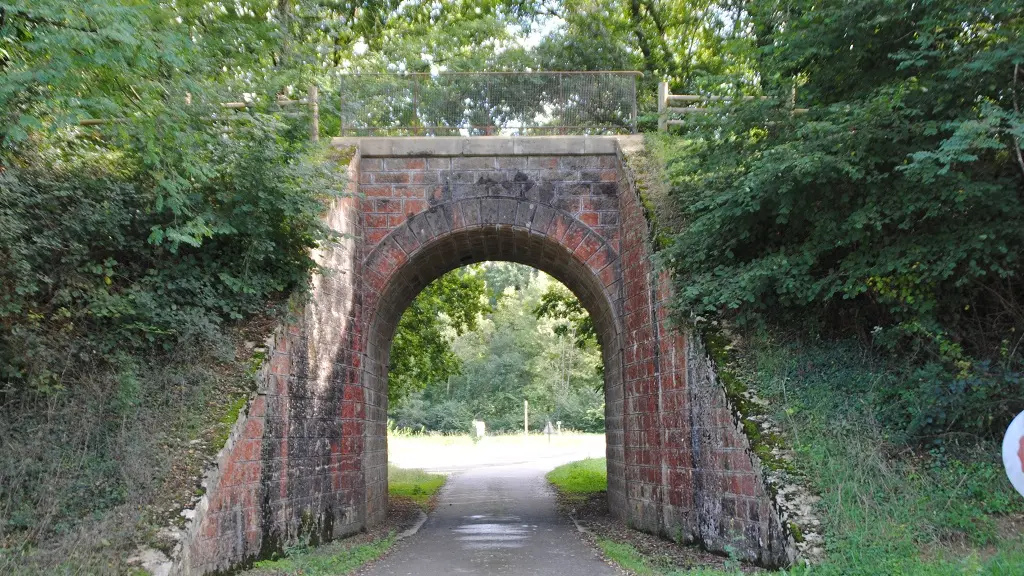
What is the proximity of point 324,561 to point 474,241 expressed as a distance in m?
5.74

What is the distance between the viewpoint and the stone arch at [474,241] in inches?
440

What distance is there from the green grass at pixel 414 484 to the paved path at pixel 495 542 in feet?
1.44

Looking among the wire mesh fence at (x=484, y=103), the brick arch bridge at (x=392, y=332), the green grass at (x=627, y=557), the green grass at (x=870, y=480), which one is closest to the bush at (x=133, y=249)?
the brick arch bridge at (x=392, y=332)

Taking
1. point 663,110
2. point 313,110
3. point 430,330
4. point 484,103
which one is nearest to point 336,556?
point 313,110

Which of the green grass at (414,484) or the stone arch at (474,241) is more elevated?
the stone arch at (474,241)

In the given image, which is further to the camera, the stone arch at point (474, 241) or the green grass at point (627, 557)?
the stone arch at point (474, 241)

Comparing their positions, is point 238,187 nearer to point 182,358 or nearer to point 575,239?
point 182,358

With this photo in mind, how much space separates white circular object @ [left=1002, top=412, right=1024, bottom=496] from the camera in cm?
384

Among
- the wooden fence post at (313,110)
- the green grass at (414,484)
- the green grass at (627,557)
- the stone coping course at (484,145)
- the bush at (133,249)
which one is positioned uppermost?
the wooden fence post at (313,110)

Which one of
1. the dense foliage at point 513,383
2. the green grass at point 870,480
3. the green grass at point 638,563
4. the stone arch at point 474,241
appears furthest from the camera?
the dense foliage at point 513,383

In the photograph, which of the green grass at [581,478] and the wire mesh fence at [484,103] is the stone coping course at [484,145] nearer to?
the wire mesh fence at [484,103]

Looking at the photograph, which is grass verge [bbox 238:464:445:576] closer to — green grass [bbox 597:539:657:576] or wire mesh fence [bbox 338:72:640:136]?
green grass [bbox 597:539:657:576]

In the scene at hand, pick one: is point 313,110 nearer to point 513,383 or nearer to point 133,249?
point 133,249

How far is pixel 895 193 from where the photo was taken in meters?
6.77
